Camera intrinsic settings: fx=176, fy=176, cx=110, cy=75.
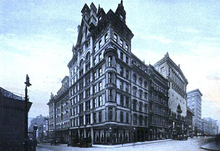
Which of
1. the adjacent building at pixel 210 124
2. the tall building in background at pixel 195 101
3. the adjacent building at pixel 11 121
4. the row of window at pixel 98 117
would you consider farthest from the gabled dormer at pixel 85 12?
the adjacent building at pixel 210 124

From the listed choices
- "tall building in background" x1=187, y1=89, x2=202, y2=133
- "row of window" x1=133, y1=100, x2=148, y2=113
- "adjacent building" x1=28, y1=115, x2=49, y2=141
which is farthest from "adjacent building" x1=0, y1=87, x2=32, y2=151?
"tall building in background" x1=187, y1=89, x2=202, y2=133

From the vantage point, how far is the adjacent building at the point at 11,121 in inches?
390

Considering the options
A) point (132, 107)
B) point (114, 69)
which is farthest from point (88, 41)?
point (132, 107)

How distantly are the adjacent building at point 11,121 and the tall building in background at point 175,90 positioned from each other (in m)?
8.21

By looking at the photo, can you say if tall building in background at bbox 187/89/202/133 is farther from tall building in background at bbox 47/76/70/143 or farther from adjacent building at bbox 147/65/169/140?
tall building in background at bbox 47/76/70/143

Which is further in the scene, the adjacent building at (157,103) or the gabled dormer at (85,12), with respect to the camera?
the adjacent building at (157,103)

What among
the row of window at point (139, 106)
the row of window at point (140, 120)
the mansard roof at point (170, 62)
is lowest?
the row of window at point (140, 120)

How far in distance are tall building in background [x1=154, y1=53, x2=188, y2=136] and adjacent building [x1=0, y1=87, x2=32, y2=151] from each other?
8208 mm

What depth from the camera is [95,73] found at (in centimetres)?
856

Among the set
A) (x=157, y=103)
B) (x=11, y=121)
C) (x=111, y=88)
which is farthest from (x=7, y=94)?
(x=157, y=103)

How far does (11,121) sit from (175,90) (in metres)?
9.84

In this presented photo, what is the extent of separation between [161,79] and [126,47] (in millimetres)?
2683

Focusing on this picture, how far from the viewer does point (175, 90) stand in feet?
32.7

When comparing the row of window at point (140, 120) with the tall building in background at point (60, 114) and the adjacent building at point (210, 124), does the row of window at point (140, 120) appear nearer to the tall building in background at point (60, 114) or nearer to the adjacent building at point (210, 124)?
the adjacent building at point (210, 124)
